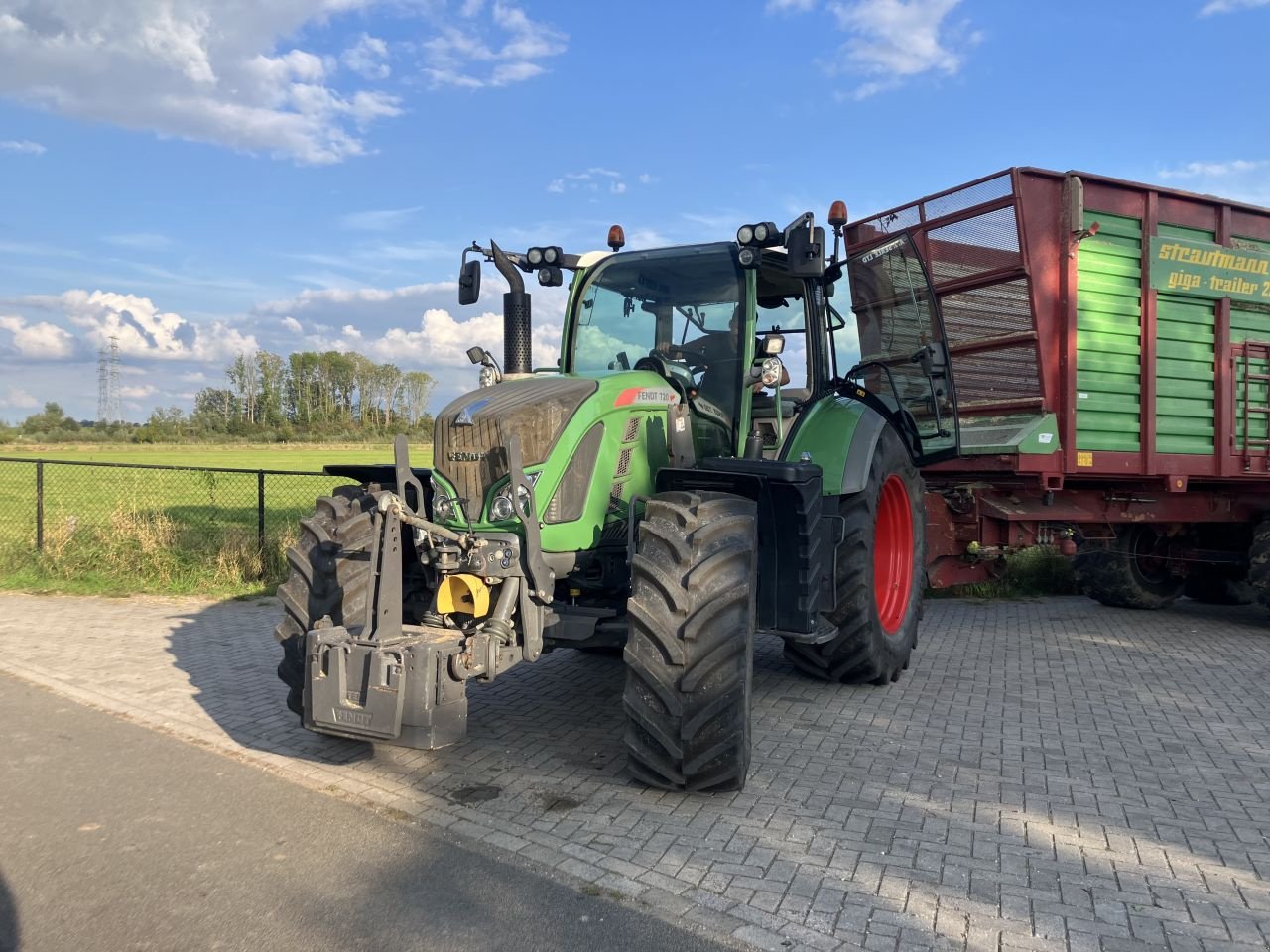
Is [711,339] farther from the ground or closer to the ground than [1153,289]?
closer to the ground

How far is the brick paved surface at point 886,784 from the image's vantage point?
10.3 ft

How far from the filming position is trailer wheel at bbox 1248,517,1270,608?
26.8 ft

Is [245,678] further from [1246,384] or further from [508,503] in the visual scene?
[1246,384]

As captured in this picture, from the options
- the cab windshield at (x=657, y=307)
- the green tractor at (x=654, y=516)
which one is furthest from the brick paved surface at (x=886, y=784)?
the cab windshield at (x=657, y=307)

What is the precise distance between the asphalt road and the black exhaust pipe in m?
2.57

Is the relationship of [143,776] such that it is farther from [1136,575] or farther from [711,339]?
[1136,575]

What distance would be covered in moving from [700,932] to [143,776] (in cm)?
295

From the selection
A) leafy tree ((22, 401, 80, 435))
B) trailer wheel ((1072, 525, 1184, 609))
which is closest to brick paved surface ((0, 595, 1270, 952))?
trailer wheel ((1072, 525, 1184, 609))

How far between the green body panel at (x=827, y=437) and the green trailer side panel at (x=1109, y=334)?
2256 millimetres

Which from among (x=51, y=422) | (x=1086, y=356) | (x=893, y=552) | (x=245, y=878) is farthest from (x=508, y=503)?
(x=51, y=422)

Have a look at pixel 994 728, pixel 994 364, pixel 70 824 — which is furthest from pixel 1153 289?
pixel 70 824

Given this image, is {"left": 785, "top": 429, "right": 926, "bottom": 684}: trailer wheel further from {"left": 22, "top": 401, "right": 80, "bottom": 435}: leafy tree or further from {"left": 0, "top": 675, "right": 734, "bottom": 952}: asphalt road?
{"left": 22, "top": 401, "right": 80, "bottom": 435}: leafy tree

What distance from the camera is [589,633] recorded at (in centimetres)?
441

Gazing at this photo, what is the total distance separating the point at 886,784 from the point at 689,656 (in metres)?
1.23
